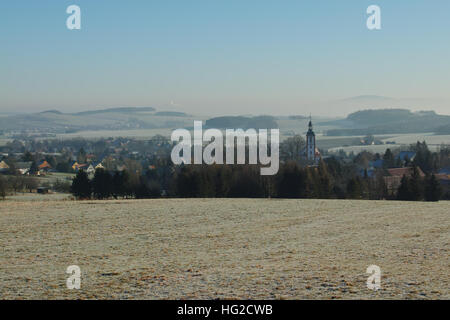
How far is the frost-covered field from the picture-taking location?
12.4 metres

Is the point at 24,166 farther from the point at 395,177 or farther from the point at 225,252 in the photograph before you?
the point at 225,252

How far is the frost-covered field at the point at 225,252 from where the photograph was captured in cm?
1238

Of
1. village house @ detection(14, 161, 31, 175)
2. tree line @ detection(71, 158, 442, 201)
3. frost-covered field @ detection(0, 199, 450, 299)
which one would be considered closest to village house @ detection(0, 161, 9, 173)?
village house @ detection(14, 161, 31, 175)

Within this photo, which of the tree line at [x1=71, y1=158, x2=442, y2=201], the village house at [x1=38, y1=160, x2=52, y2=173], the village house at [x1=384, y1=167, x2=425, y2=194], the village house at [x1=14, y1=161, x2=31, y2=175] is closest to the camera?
the tree line at [x1=71, y1=158, x2=442, y2=201]

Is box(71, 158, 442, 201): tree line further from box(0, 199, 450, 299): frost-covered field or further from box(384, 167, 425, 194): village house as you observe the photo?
box(0, 199, 450, 299): frost-covered field

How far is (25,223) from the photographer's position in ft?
84.4

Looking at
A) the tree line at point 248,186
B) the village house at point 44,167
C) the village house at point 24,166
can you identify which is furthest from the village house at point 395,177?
the village house at point 44,167

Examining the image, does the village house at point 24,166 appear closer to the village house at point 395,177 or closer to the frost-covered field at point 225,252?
the frost-covered field at point 225,252

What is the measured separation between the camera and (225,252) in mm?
18016

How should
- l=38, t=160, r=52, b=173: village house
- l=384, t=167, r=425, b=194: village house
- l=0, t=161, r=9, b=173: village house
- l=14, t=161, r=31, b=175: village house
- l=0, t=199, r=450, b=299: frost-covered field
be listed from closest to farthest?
l=0, t=199, r=450, b=299: frost-covered field
l=384, t=167, r=425, b=194: village house
l=0, t=161, r=9, b=173: village house
l=14, t=161, r=31, b=175: village house
l=38, t=160, r=52, b=173: village house

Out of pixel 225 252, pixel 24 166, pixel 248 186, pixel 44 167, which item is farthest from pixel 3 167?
pixel 225 252

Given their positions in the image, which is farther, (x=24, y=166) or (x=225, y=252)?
(x=24, y=166)

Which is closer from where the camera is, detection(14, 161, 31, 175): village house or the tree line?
the tree line

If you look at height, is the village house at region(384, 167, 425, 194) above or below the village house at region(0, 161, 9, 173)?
below
